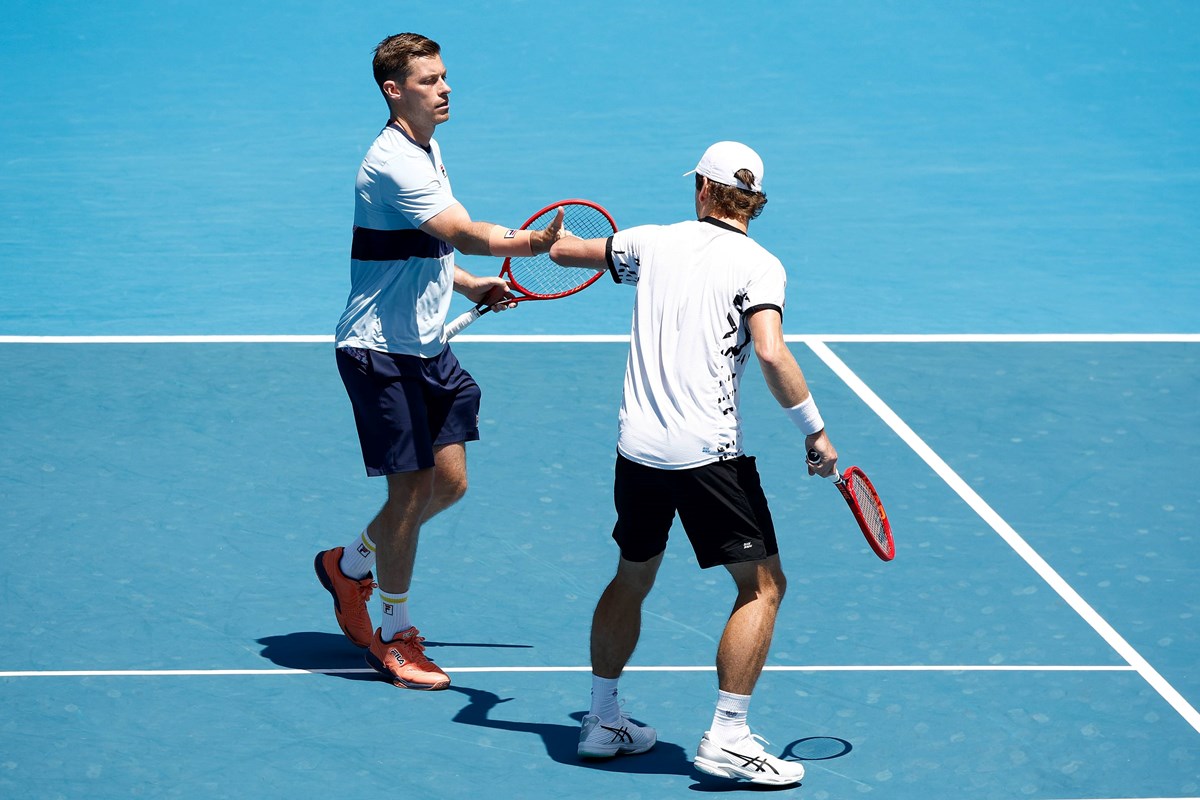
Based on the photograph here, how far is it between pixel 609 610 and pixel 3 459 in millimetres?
3804

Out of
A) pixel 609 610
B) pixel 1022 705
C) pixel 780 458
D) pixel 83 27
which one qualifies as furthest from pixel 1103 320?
pixel 83 27

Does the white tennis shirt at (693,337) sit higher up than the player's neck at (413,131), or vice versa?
the player's neck at (413,131)

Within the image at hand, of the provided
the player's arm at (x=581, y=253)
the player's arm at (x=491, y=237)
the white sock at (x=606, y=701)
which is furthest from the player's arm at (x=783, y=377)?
the white sock at (x=606, y=701)

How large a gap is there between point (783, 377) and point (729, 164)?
0.66 metres

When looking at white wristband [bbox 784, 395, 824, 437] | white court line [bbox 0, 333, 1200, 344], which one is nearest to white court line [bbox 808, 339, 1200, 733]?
white court line [bbox 0, 333, 1200, 344]

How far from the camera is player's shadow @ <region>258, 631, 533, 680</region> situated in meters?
5.96

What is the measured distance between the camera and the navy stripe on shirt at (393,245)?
574 centimetres

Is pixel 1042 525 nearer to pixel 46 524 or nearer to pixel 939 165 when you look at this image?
pixel 46 524

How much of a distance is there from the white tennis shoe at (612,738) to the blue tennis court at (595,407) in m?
0.05

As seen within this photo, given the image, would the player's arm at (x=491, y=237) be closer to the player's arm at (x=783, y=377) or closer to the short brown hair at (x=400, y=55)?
the short brown hair at (x=400, y=55)

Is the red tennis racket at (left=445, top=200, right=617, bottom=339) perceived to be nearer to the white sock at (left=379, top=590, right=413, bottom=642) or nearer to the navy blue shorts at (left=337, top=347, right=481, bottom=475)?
the navy blue shorts at (left=337, top=347, right=481, bottom=475)

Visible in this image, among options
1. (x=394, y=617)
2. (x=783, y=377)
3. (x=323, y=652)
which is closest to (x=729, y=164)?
(x=783, y=377)

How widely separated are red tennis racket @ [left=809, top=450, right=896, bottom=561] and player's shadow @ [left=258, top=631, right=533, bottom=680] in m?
1.38

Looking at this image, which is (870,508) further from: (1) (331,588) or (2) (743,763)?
(1) (331,588)
